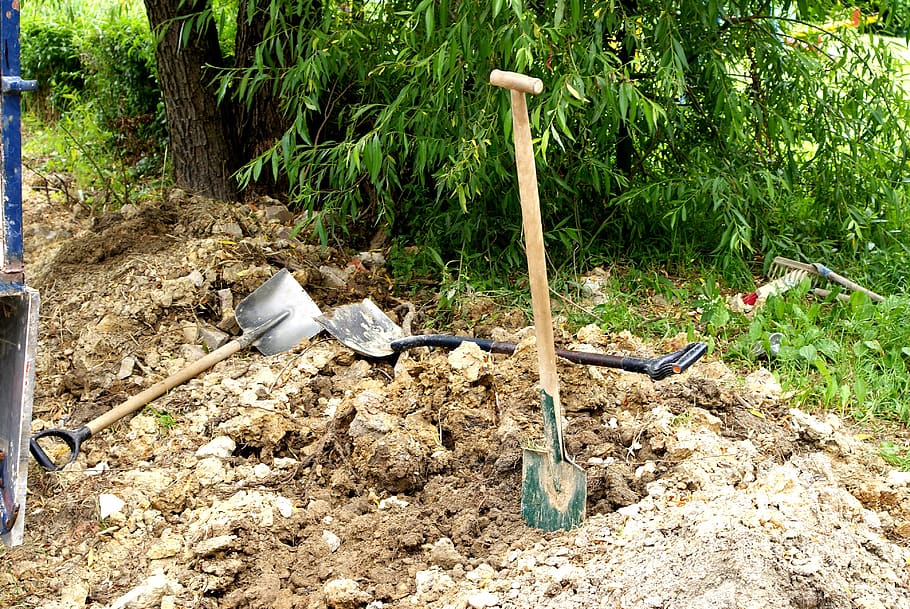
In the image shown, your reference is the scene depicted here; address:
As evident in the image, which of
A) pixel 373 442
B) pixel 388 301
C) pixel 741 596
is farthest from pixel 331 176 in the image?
pixel 741 596

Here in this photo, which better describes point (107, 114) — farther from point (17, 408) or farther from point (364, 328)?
point (17, 408)

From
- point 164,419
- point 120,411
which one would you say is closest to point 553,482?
point 164,419

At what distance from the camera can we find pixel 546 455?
257 centimetres

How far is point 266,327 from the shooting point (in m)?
4.03

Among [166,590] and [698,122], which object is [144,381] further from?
[698,122]

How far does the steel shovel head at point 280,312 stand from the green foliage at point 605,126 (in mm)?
351

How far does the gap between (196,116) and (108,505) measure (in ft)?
10.2

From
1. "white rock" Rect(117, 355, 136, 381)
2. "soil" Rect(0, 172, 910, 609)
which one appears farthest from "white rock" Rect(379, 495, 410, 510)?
"white rock" Rect(117, 355, 136, 381)

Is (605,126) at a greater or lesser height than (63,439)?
greater

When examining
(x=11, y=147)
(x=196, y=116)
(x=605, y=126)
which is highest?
Result: (x=11, y=147)

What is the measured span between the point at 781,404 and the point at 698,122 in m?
1.72

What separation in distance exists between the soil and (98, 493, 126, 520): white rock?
0.01 metres

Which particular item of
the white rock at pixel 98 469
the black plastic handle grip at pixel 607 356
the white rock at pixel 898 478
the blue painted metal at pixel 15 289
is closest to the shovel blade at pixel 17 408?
the blue painted metal at pixel 15 289

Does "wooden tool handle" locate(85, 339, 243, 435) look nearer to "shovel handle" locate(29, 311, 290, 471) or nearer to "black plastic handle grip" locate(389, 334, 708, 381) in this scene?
"shovel handle" locate(29, 311, 290, 471)
